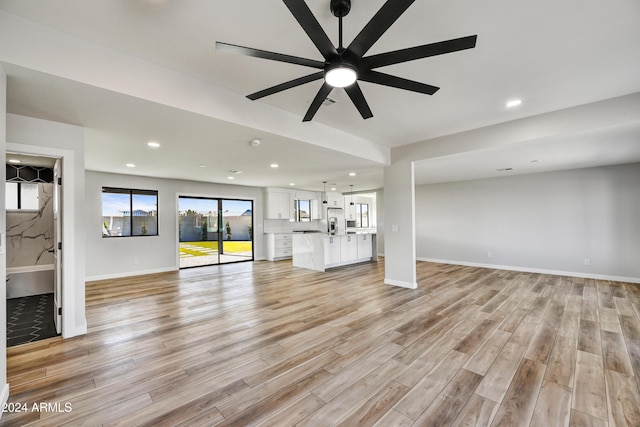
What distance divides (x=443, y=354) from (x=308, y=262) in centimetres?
482

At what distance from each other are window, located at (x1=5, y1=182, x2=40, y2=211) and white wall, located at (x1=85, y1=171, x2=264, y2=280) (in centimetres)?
87

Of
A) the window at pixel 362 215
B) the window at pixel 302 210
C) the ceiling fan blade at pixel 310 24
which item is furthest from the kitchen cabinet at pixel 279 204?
the ceiling fan blade at pixel 310 24

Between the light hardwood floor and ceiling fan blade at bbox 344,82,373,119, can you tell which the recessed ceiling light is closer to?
ceiling fan blade at bbox 344,82,373,119

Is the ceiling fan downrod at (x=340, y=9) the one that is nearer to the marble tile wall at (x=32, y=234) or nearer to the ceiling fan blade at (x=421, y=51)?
the ceiling fan blade at (x=421, y=51)

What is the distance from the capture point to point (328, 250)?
690 centimetres

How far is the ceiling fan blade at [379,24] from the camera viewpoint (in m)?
1.25

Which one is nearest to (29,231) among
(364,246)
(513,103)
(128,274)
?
(128,274)

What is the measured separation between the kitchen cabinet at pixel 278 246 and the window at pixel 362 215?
10.5ft

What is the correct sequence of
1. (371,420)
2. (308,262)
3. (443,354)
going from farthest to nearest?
(308,262) → (443,354) → (371,420)

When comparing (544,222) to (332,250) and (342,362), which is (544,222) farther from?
(342,362)

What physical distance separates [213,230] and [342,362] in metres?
6.47

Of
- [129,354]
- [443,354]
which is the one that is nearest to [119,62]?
[129,354]

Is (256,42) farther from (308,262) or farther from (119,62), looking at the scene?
(308,262)

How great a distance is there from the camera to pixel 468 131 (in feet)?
13.5
